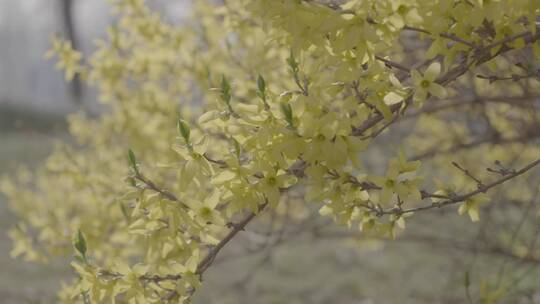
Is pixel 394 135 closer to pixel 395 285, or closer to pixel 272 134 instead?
pixel 395 285

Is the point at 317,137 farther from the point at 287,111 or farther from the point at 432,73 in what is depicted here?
the point at 432,73

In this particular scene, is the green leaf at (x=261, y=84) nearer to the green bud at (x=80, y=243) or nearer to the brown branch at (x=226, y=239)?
the brown branch at (x=226, y=239)

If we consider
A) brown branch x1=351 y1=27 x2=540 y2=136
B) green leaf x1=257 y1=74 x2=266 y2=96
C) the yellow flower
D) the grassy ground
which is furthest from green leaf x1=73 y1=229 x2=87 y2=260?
the grassy ground

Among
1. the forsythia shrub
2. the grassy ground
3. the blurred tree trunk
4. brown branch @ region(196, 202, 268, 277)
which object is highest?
the forsythia shrub

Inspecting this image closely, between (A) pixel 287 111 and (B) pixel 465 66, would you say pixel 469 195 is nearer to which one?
(B) pixel 465 66

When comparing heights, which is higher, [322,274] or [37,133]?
[37,133]

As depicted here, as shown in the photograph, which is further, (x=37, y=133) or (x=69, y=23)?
(x=69, y=23)

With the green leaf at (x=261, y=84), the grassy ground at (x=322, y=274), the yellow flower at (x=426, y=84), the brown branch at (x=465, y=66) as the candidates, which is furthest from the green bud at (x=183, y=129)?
the grassy ground at (x=322, y=274)

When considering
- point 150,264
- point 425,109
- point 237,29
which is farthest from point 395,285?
point 150,264

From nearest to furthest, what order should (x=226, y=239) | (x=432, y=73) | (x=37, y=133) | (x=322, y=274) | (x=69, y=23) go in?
(x=432, y=73) < (x=226, y=239) < (x=37, y=133) < (x=322, y=274) < (x=69, y=23)

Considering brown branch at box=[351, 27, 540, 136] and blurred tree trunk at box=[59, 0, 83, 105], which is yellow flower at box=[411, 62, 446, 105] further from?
blurred tree trunk at box=[59, 0, 83, 105]

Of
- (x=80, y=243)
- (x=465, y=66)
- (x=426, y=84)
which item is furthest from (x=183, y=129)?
(x=465, y=66)

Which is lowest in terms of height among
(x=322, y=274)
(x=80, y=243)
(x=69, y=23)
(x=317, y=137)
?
(x=69, y=23)

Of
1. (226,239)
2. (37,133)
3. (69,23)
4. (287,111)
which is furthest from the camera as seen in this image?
(69,23)
